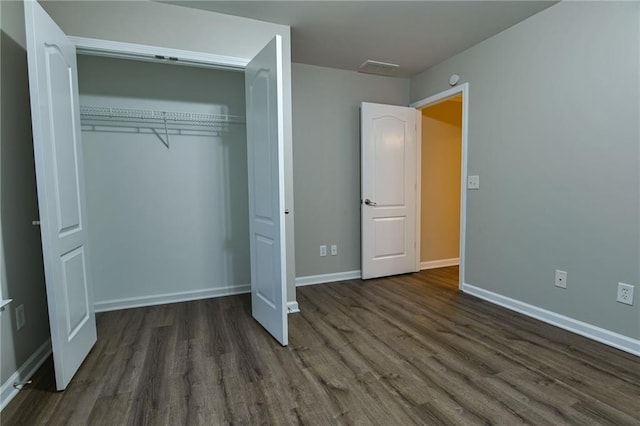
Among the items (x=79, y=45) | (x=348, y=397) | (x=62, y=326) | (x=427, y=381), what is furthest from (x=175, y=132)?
(x=427, y=381)

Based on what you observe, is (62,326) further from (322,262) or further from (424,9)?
(424,9)

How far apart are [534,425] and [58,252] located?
257 centimetres

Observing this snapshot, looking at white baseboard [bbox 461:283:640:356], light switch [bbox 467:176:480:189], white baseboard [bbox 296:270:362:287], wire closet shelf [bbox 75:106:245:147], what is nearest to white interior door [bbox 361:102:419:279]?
white baseboard [bbox 296:270:362:287]

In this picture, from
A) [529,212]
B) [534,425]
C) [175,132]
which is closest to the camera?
[534,425]

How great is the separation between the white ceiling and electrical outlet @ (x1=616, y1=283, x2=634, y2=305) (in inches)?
84.9

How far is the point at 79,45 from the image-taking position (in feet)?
7.42

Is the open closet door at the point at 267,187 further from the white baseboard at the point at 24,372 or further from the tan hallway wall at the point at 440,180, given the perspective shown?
the tan hallway wall at the point at 440,180

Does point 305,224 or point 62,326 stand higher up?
point 305,224

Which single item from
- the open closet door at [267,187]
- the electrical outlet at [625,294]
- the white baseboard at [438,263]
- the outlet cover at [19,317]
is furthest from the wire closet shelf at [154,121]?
the electrical outlet at [625,294]

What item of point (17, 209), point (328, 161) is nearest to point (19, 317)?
point (17, 209)

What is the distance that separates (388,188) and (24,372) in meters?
3.51

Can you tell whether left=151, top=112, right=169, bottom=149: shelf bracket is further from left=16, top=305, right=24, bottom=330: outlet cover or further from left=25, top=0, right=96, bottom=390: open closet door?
left=16, top=305, right=24, bottom=330: outlet cover

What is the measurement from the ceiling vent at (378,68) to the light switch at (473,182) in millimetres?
1562

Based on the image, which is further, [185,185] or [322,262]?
[322,262]
